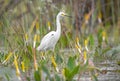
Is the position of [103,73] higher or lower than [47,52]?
lower

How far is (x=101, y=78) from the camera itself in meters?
7.50

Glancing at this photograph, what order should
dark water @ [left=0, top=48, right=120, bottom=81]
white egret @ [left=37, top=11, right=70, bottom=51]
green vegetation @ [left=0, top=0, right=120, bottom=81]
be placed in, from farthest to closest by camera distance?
1. white egret @ [left=37, top=11, right=70, bottom=51]
2. dark water @ [left=0, top=48, right=120, bottom=81]
3. green vegetation @ [left=0, top=0, right=120, bottom=81]

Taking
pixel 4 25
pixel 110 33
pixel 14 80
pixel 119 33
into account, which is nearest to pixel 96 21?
pixel 110 33

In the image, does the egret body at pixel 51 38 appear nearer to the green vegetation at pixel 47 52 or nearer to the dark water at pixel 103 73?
the green vegetation at pixel 47 52

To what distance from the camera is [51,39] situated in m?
9.23

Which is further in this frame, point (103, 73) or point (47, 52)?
point (47, 52)

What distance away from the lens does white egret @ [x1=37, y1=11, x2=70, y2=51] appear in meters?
9.10

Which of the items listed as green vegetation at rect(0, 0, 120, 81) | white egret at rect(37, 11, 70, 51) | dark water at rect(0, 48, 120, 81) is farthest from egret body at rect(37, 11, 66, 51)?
dark water at rect(0, 48, 120, 81)

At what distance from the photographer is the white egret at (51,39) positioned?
910 cm

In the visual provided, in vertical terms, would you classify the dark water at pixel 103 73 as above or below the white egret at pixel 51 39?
below

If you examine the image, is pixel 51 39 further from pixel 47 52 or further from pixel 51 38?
pixel 47 52

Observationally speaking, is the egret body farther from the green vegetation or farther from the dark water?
the dark water

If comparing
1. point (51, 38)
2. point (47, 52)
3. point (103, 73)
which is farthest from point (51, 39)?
point (103, 73)

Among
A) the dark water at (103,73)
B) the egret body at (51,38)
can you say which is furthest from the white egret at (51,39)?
the dark water at (103,73)
